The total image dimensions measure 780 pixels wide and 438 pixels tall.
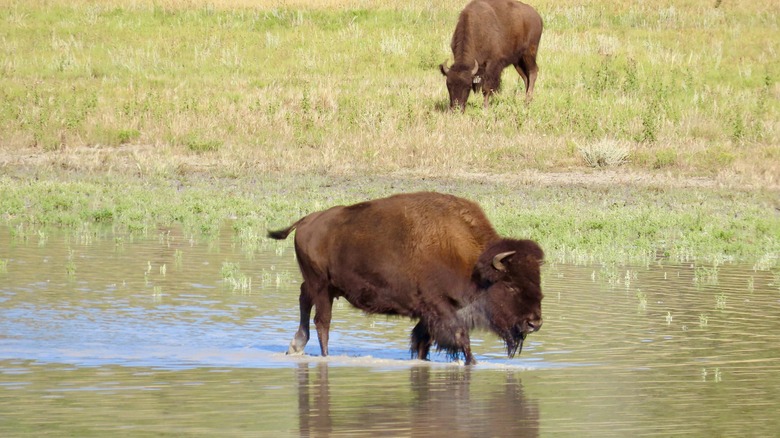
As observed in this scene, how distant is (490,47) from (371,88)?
8.13 ft

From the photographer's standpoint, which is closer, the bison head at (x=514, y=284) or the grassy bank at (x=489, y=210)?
the bison head at (x=514, y=284)

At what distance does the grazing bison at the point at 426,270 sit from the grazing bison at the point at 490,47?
582 inches

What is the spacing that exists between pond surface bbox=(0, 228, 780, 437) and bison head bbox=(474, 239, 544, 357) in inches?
13.9

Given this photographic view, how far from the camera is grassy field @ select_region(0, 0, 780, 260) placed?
17406mm

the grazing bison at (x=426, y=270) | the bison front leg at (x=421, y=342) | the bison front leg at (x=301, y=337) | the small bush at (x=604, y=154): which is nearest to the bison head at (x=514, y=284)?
the grazing bison at (x=426, y=270)

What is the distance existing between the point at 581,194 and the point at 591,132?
3529 mm

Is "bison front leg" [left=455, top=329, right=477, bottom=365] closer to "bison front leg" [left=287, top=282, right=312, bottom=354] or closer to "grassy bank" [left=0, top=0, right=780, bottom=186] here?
"bison front leg" [left=287, top=282, right=312, bottom=354]

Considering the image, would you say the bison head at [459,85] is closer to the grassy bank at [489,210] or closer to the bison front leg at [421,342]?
the grassy bank at [489,210]

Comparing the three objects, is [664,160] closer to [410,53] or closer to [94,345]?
[410,53]

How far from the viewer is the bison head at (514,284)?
348 inches

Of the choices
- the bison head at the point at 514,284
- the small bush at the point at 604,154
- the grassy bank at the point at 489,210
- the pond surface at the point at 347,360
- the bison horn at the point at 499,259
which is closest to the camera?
the pond surface at the point at 347,360

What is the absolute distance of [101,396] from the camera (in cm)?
766

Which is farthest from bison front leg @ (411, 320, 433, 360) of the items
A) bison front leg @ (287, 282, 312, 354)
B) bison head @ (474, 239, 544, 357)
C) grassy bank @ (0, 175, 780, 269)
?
grassy bank @ (0, 175, 780, 269)

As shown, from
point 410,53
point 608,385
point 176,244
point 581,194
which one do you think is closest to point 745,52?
point 410,53
